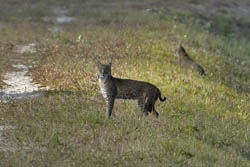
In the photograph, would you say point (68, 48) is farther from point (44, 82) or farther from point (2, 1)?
point (2, 1)

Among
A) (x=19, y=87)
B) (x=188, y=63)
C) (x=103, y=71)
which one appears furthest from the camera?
(x=188, y=63)

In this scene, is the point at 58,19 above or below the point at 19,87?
below

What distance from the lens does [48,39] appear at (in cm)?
2436

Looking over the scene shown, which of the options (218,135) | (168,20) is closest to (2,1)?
(168,20)

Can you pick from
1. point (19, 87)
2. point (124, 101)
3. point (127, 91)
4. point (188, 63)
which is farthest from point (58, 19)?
point (127, 91)

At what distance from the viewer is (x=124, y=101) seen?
42.9ft

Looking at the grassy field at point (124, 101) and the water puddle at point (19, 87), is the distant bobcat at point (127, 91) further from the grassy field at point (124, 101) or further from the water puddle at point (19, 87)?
the water puddle at point (19, 87)

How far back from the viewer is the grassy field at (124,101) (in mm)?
9023

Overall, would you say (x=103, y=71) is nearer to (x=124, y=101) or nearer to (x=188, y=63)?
(x=124, y=101)

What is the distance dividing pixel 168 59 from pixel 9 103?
877 centimetres

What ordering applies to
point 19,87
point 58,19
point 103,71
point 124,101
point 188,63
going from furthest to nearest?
point 58,19, point 188,63, point 19,87, point 124,101, point 103,71

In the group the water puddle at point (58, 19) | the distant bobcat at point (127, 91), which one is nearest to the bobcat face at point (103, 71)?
the distant bobcat at point (127, 91)

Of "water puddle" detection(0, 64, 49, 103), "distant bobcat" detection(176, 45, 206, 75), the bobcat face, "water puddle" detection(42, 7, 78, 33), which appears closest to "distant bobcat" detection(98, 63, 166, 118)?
the bobcat face

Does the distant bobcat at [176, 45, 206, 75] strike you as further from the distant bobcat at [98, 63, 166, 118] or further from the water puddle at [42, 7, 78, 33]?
the water puddle at [42, 7, 78, 33]
